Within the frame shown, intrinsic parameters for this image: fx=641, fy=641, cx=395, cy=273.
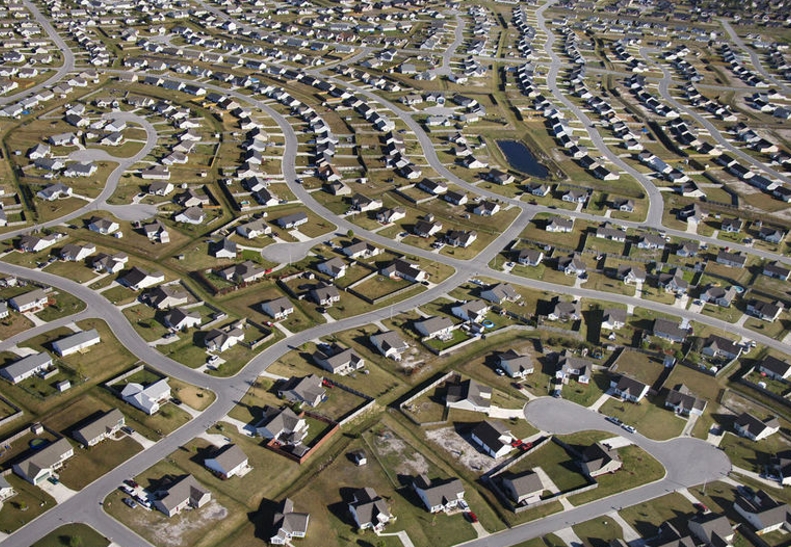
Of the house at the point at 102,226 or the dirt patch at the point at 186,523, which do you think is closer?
the dirt patch at the point at 186,523

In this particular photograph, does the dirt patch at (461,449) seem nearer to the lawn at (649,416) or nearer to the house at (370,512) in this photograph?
the house at (370,512)

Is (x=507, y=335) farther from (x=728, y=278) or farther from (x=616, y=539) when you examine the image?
(x=728, y=278)

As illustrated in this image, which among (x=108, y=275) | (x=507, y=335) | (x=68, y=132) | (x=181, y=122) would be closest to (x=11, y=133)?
(x=68, y=132)

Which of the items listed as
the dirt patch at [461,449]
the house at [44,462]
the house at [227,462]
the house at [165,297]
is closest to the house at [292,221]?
the house at [165,297]

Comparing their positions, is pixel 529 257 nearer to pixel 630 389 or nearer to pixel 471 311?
pixel 471 311

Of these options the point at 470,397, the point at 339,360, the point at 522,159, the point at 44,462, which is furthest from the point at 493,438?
the point at 522,159
